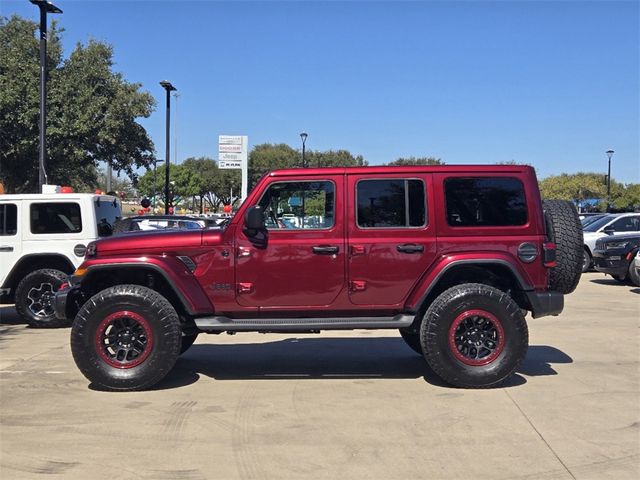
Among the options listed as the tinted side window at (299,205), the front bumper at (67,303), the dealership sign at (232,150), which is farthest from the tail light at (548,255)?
the dealership sign at (232,150)

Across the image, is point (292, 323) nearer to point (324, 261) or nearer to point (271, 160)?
point (324, 261)

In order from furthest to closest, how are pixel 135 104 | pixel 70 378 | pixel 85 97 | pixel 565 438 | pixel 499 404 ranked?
pixel 135 104
pixel 85 97
pixel 70 378
pixel 499 404
pixel 565 438

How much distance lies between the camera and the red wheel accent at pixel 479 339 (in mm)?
5738

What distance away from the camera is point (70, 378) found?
6246 millimetres

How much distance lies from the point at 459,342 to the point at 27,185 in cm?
2043

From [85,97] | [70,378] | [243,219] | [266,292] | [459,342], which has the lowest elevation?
[70,378]

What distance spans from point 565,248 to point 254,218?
3.14 m

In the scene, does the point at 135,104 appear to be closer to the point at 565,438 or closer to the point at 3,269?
the point at 3,269

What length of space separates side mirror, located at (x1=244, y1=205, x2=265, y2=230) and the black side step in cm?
94

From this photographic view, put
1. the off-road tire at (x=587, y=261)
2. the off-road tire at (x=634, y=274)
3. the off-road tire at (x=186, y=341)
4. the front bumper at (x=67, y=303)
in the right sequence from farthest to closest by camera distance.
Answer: the off-road tire at (x=587, y=261)
the off-road tire at (x=634, y=274)
the off-road tire at (x=186, y=341)
the front bumper at (x=67, y=303)

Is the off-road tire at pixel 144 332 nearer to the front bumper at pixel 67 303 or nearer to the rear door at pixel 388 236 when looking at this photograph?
the front bumper at pixel 67 303

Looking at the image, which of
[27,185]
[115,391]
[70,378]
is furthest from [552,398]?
[27,185]

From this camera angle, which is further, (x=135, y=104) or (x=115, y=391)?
(x=135, y=104)

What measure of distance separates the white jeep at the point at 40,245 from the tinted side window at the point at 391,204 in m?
5.27
